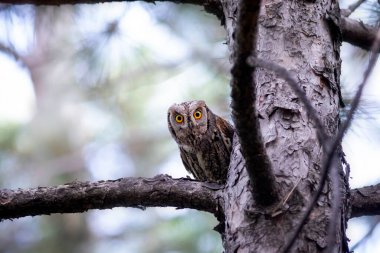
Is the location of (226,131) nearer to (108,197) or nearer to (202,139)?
(202,139)

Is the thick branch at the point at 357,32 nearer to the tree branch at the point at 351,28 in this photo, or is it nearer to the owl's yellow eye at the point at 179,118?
the tree branch at the point at 351,28

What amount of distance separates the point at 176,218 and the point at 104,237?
1.26m

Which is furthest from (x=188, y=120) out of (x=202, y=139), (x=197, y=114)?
(x=202, y=139)

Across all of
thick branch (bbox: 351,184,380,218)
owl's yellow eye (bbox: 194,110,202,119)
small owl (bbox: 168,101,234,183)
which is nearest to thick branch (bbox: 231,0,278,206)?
thick branch (bbox: 351,184,380,218)

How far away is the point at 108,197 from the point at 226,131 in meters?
1.10

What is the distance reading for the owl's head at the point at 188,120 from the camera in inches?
131

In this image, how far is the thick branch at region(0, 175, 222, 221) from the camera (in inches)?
91.2

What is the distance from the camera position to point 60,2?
3.15 metres

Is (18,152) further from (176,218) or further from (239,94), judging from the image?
(239,94)

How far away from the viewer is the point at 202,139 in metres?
3.28

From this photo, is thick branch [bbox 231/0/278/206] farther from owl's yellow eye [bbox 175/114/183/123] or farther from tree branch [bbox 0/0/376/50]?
owl's yellow eye [bbox 175/114/183/123]

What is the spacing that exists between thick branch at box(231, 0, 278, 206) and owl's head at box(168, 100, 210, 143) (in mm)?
1324

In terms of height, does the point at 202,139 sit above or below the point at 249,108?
below

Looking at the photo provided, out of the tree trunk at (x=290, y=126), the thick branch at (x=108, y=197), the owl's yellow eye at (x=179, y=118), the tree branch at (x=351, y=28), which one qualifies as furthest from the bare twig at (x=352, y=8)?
the thick branch at (x=108, y=197)
